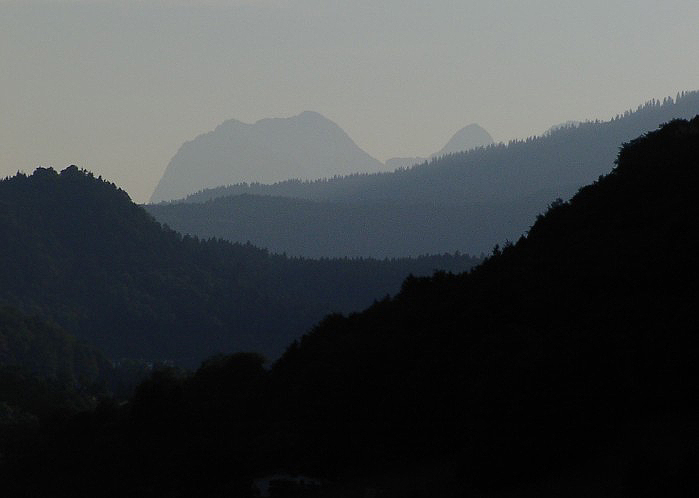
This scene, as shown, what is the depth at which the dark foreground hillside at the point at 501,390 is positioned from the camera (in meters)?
60.2

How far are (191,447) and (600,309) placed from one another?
26.2m

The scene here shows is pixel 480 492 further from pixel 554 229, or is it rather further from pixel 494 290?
pixel 554 229

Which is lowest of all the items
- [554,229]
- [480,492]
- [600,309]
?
[480,492]

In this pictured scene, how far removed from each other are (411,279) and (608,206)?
64.4 feet

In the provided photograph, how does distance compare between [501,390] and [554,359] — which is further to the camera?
[554,359]

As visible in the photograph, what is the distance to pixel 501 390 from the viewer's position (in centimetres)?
6284

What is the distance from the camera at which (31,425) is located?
154625 millimetres

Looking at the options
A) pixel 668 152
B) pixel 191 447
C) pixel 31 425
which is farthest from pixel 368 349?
pixel 31 425

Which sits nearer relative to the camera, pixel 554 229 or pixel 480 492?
pixel 480 492

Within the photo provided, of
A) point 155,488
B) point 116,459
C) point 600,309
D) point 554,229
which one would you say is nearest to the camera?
point 600,309

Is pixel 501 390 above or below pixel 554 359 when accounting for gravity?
below

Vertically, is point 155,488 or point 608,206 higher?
point 608,206

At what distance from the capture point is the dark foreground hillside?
60250mm

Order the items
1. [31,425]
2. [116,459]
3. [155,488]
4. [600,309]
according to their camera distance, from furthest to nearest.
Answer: [31,425], [116,459], [155,488], [600,309]
